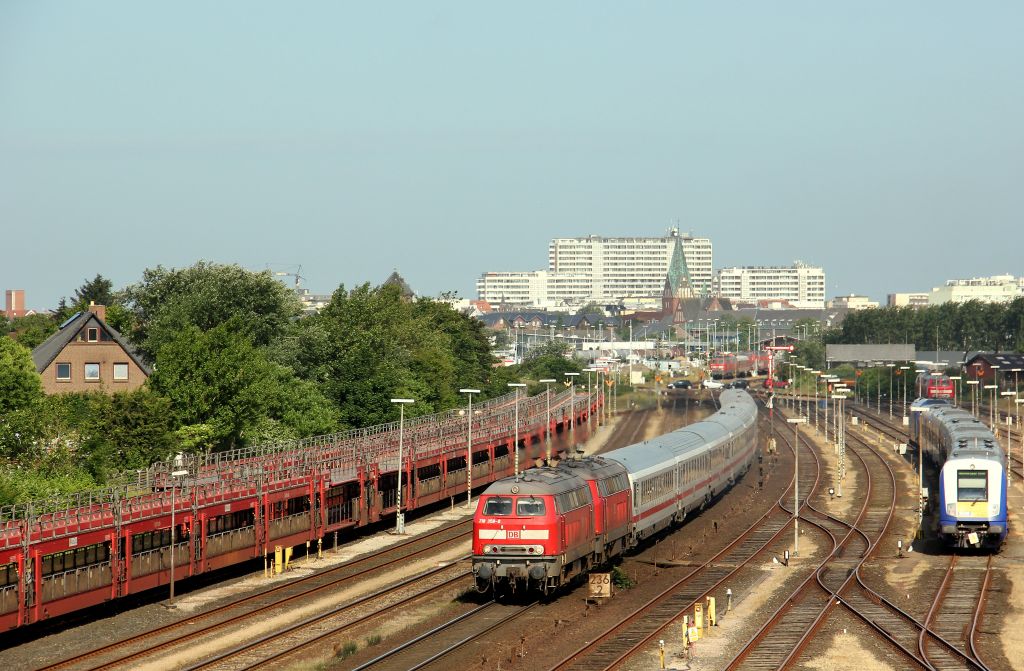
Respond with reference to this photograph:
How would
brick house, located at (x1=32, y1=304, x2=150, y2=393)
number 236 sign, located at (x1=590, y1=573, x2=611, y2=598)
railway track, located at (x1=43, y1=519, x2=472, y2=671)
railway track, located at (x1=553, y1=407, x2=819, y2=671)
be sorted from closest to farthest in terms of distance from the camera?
railway track, located at (x1=553, y1=407, x2=819, y2=671), railway track, located at (x1=43, y1=519, x2=472, y2=671), number 236 sign, located at (x1=590, y1=573, x2=611, y2=598), brick house, located at (x1=32, y1=304, x2=150, y2=393)

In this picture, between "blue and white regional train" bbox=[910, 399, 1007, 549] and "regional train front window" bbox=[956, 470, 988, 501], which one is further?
"blue and white regional train" bbox=[910, 399, 1007, 549]

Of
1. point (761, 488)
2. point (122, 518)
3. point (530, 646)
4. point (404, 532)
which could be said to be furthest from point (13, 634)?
point (761, 488)

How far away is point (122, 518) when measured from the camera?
4166 cm

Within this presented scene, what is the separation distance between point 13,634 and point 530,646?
14.6 meters

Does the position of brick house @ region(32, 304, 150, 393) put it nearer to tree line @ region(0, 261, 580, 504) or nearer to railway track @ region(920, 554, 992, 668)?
tree line @ region(0, 261, 580, 504)

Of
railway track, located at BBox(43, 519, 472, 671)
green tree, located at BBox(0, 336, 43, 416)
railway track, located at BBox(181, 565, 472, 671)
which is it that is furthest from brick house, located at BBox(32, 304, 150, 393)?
railway track, located at BBox(181, 565, 472, 671)

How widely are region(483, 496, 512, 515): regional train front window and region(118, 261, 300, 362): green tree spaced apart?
4802 centimetres

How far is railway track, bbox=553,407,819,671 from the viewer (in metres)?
34.7

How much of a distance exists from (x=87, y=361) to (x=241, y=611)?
188 ft

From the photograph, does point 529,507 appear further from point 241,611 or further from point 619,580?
point 241,611

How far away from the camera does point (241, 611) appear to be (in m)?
41.2

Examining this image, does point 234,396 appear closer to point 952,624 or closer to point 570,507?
point 570,507

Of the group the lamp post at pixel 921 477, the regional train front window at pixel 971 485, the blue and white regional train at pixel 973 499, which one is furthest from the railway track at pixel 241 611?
the regional train front window at pixel 971 485

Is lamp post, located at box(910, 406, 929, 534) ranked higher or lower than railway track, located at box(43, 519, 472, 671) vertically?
higher
